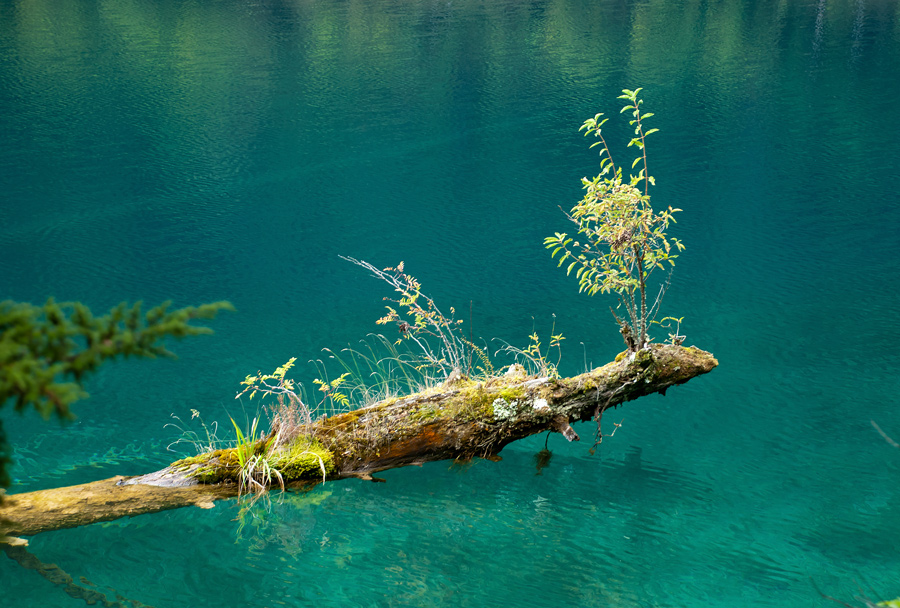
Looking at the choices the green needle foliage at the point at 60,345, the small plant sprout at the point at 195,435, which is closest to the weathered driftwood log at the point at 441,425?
the small plant sprout at the point at 195,435

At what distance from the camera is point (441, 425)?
16.2ft

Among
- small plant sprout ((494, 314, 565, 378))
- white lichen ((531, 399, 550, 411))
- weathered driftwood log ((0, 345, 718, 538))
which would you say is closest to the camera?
weathered driftwood log ((0, 345, 718, 538))

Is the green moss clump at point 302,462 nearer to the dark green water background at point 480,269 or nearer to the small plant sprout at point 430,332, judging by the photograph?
the dark green water background at point 480,269

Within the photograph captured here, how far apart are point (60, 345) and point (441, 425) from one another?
12.2ft

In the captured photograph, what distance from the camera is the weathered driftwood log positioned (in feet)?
15.8

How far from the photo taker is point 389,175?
12.4 meters

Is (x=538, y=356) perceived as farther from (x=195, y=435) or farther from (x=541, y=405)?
(x=195, y=435)

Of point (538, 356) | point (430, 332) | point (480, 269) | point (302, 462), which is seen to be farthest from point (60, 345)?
point (480, 269)

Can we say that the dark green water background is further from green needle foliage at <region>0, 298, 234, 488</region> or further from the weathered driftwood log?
green needle foliage at <region>0, 298, 234, 488</region>

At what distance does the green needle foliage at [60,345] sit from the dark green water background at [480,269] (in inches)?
123

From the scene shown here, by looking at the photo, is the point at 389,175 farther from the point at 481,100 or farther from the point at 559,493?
the point at 559,493

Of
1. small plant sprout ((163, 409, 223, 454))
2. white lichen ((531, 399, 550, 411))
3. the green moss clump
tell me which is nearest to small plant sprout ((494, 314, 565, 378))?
white lichen ((531, 399, 550, 411))

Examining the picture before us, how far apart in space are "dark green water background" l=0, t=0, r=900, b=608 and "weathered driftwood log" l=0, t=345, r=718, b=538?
0.20m

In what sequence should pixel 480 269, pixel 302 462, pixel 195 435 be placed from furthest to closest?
pixel 480 269 → pixel 195 435 → pixel 302 462
